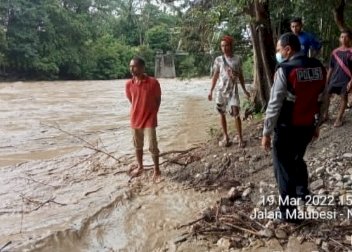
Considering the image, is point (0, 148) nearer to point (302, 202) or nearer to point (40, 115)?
point (40, 115)

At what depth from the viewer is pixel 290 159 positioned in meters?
4.12

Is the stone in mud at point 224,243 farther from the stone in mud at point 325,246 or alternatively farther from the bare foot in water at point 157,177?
the bare foot in water at point 157,177

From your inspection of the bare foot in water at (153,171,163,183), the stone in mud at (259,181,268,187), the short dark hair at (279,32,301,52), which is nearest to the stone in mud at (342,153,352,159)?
the stone in mud at (259,181,268,187)

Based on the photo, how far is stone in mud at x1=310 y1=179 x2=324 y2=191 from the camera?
4.78m

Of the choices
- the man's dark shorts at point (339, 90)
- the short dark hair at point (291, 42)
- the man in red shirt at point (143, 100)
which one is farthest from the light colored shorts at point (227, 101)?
the short dark hair at point (291, 42)

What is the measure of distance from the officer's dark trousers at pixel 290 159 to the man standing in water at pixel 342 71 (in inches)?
98.4

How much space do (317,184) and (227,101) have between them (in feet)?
7.49

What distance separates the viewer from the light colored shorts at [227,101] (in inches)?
264

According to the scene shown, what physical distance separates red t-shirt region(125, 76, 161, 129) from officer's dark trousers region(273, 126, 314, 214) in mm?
2470

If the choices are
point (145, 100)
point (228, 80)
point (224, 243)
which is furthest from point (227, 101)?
point (224, 243)

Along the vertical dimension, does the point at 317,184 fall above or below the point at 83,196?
above

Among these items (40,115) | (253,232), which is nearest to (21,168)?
(253,232)

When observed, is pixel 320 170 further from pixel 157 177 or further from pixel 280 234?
pixel 157 177

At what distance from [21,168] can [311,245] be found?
5.50 m
